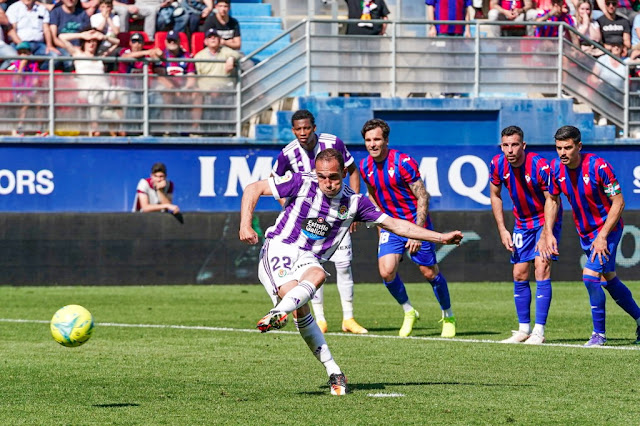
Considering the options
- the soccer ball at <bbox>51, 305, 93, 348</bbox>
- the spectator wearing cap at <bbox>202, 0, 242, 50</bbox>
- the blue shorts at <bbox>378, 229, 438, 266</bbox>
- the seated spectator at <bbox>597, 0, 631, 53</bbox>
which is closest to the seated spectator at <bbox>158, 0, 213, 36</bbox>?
the spectator wearing cap at <bbox>202, 0, 242, 50</bbox>

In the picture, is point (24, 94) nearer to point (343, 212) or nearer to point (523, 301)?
point (523, 301)

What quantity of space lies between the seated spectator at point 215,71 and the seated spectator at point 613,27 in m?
7.30

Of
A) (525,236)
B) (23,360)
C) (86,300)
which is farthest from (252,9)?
(23,360)

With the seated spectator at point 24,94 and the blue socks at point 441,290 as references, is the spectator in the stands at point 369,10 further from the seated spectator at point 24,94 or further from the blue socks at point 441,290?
the blue socks at point 441,290

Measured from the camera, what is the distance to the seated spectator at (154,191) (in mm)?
19062

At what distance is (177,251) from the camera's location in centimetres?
1823

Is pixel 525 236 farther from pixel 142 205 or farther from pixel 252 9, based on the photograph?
pixel 252 9

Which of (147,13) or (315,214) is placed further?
(147,13)

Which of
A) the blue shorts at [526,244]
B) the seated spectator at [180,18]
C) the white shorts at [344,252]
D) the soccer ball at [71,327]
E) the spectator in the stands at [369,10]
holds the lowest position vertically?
the soccer ball at [71,327]

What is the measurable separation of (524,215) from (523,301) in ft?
2.81

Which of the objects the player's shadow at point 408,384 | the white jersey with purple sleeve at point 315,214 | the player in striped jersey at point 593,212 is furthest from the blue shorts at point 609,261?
the white jersey with purple sleeve at point 315,214

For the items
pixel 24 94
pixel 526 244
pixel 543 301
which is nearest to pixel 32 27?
pixel 24 94

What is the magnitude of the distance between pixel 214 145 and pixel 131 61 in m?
2.02

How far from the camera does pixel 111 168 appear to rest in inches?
800
